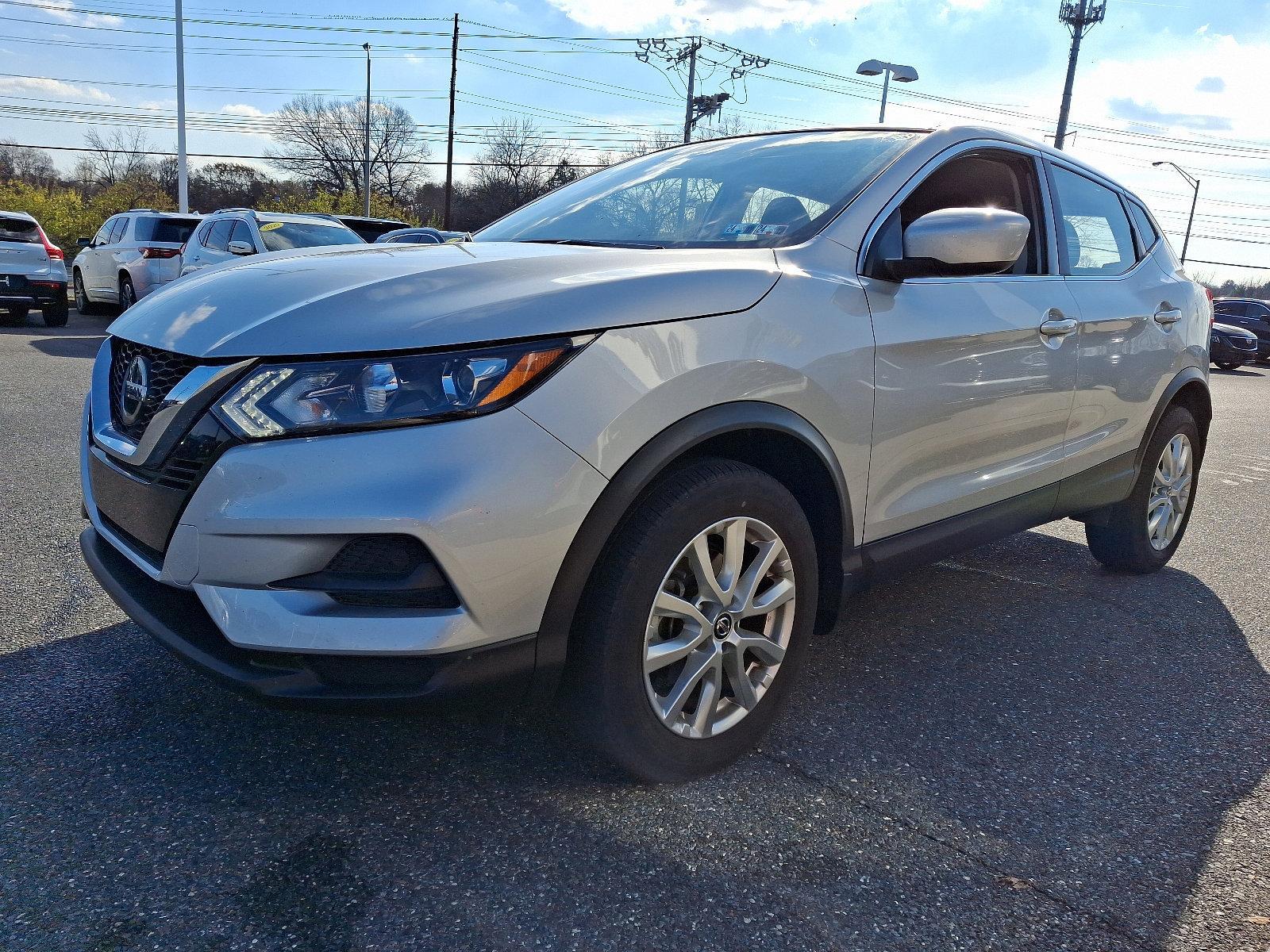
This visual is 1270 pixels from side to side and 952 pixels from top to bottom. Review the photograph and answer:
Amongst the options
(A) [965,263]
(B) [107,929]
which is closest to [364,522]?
(B) [107,929]

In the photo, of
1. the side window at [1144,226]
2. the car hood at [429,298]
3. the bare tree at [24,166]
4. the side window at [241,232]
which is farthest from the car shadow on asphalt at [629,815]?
the bare tree at [24,166]

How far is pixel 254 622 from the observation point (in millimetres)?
1883

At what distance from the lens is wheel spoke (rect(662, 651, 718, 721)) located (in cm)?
226

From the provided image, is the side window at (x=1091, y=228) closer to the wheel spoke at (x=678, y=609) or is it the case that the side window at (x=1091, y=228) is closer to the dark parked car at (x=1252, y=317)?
the wheel spoke at (x=678, y=609)

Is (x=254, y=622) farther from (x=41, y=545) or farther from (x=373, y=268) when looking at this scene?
(x=41, y=545)

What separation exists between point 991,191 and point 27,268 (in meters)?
14.0

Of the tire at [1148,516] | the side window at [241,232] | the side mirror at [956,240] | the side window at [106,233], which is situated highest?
the side mirror at [956,240]

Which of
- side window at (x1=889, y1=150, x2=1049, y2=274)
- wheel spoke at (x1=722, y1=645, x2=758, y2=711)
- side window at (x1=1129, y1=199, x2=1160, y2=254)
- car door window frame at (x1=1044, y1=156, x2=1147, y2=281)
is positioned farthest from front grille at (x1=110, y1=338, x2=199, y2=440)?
side window at (x1=1129, y1=199, x2=1160, y2=254)

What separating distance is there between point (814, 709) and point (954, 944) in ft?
3.35

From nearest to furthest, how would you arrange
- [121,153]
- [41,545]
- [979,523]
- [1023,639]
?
[979,523] → [1023,639] → [41,545] → [121,153]

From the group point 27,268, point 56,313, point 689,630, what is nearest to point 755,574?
point 689,630

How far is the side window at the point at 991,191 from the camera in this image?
3.02m

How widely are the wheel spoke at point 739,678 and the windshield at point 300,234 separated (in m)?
9.70

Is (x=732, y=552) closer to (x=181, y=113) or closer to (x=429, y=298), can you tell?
(x=429, y=298)
